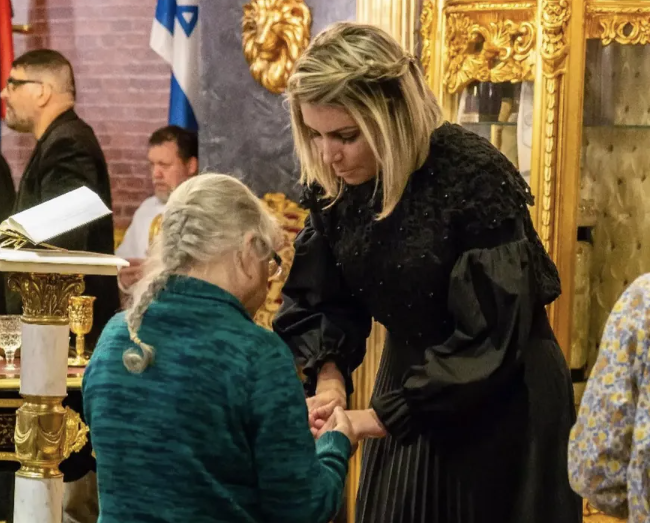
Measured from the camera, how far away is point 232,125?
412cm

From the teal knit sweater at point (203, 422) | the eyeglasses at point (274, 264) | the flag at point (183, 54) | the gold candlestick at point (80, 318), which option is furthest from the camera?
the flag at point (183, 54)

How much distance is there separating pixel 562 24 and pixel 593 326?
918 mm

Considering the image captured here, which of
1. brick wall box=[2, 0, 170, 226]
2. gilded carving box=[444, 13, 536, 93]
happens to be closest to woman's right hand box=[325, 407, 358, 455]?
gilded carving box=[444, 13, 536, 93]

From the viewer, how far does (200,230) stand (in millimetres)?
1769

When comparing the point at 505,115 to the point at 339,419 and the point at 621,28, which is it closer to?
the point at 621,28

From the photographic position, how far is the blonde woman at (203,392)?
5.60 ft

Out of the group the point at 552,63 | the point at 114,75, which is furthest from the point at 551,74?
the point at 114,75

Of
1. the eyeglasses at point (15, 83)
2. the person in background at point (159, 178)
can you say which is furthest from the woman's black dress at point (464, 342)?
the eyeglasses at point (15, 83)

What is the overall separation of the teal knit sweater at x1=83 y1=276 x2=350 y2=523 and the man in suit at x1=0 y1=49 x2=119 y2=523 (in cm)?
273

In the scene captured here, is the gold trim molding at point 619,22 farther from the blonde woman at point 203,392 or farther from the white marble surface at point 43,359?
the blonde woman at point 203,392

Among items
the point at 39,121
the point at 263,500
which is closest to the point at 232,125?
the point at 39,121

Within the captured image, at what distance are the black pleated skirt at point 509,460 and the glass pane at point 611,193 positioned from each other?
1.48 meters

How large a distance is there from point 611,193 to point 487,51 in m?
0.58

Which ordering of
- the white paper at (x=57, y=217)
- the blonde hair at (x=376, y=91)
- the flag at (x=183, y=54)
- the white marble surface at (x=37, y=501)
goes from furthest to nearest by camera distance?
1. the flag at (x=183, y=54)
2. the white marble surface at (x=37, y=501)
3. the white paper at (x=57, y=217)
4. the blonde hair at (x=376, y=91)
